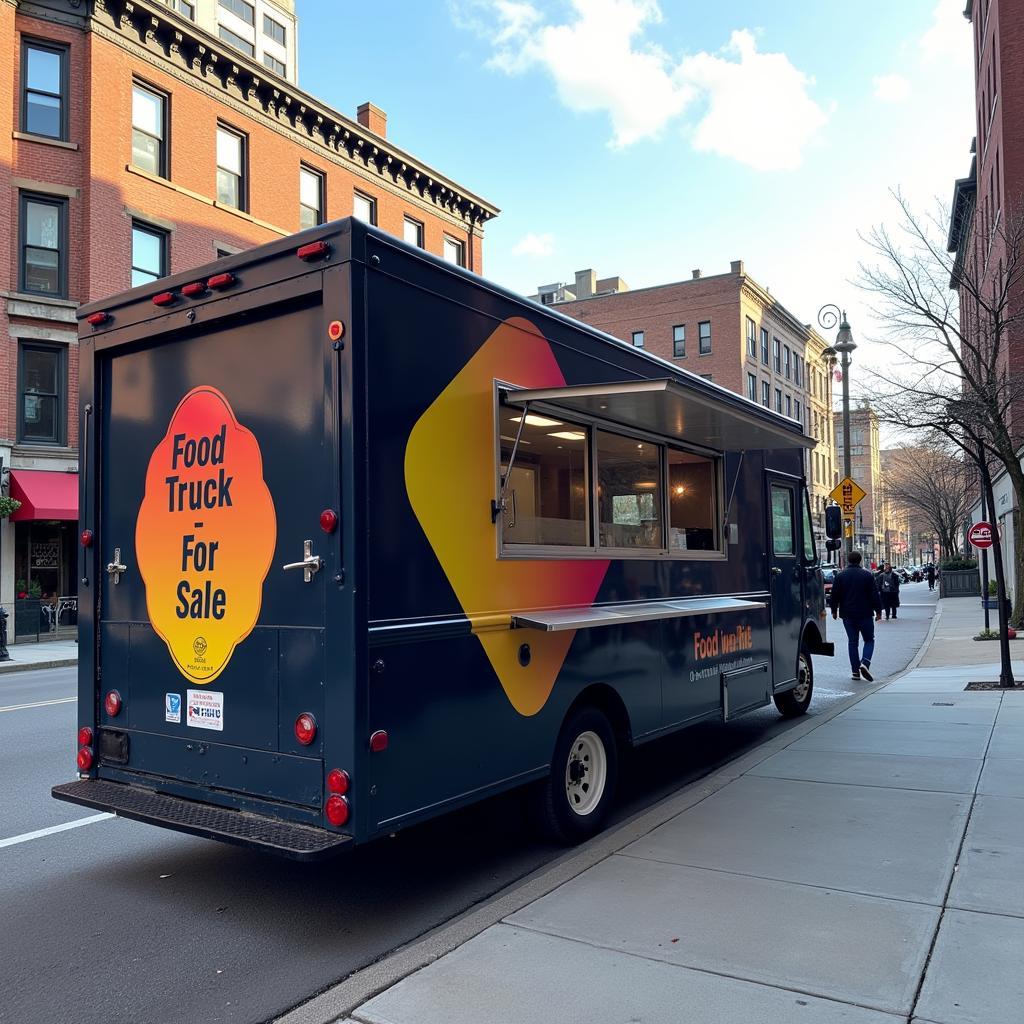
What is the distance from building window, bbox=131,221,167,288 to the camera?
74.2ft

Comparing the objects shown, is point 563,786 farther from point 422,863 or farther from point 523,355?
point 523,355

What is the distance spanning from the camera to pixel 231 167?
25.2 metres

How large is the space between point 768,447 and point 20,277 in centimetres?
1913

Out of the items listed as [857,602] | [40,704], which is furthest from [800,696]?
[40,704]

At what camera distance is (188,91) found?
2388 cm

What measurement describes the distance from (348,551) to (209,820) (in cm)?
147

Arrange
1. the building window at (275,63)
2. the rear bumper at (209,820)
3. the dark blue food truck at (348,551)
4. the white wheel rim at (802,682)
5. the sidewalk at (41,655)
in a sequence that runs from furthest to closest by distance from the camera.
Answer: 1. the building window at (275,63)
2. the sidewalk at (41,655)
3. the white wheel rim at (802,682)
4. the dark blue food truck at (348,551)
5. the rear bumper at (209,820)

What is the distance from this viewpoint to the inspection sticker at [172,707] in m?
4.74

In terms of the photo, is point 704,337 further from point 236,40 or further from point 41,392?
point 41,392

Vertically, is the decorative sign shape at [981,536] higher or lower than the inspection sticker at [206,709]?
higher

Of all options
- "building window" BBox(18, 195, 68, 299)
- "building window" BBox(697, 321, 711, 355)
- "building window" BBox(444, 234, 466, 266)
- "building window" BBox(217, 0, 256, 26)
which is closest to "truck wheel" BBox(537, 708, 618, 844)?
"building window" BBox(18, 195, 68, 299)

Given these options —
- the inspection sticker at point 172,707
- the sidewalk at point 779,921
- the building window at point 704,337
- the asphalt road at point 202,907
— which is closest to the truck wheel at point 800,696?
the sidewalk at point 779,921

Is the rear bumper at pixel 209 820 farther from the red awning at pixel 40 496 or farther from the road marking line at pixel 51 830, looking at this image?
the red awning at pixel 40 496

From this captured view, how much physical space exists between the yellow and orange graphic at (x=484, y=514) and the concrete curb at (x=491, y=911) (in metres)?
0.86
